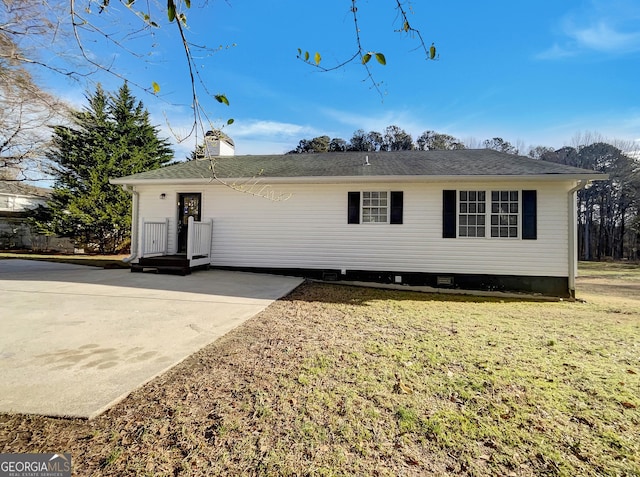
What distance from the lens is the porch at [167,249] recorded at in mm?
8336

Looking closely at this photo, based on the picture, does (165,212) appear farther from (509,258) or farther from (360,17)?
(509,258)

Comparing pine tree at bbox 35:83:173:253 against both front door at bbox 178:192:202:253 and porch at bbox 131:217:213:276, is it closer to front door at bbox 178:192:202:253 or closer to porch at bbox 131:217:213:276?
front door at bbox 178:192:202:253

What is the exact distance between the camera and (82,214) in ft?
49.2

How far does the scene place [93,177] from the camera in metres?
15.4

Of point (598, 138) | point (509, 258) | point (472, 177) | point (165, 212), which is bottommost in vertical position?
point (509, 258)

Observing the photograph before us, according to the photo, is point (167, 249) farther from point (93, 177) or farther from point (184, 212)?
point (93, 177)

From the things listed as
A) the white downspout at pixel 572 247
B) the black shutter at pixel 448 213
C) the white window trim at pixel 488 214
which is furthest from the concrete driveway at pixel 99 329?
the white downspout at pixel 572 247

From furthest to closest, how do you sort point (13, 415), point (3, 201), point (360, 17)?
1. point (3, 201)
2. point (13, 415)
3. point (360, 17)

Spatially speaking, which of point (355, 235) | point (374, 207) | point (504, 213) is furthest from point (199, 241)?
point (504, 213)

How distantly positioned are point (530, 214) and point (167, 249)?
10698 millimetres

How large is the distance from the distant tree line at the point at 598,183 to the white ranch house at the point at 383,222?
1644cm

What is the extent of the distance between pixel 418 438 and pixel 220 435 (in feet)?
4.38

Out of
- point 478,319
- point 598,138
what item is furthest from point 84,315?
point 598,138

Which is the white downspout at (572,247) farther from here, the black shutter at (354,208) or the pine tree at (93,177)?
the pine tree at (93,177)
